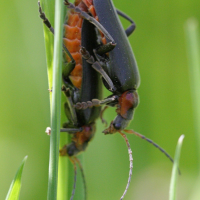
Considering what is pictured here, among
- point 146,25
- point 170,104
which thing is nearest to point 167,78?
point 170,104

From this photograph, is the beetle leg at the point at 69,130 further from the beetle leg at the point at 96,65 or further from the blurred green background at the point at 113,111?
the blurred green background at the point at 113,111

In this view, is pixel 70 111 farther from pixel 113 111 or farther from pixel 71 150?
pixel 113 111

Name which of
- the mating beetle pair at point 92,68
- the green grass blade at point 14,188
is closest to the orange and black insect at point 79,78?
the mating beetle pair at point 92,68

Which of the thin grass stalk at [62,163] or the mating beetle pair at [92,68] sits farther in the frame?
the mating beetle pair at [92,68]

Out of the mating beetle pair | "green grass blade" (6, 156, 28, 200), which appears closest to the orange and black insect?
the mating beetle pair

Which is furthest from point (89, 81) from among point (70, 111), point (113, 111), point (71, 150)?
Result: point (113, 111)

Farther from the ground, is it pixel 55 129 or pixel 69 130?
pixel 55 129

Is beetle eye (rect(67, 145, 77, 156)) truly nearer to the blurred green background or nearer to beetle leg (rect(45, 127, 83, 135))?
beetle leg (rect(45, 127, 83, 135))
